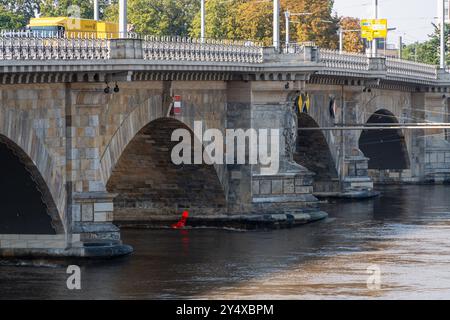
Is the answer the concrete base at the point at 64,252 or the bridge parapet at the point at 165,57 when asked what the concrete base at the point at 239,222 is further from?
the concrete base at the point at 64,252

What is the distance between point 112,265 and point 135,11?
74.7 metres

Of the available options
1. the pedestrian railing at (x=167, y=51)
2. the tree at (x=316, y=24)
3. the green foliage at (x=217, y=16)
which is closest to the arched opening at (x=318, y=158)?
the pedestrian railing at (x=167, y=51)

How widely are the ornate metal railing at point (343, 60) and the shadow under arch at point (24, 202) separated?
28479 mm

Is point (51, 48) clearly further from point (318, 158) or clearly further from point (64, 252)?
point (318, 158)

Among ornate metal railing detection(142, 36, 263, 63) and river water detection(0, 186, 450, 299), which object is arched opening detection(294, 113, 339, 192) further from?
ornate metal railing detection(142, 36, 263, 63)

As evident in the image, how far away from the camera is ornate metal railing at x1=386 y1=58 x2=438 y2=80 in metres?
106

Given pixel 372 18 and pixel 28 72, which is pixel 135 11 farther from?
pixel 28 72

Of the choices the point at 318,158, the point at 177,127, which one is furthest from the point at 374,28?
the point at 177,127

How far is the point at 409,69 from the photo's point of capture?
110250mm

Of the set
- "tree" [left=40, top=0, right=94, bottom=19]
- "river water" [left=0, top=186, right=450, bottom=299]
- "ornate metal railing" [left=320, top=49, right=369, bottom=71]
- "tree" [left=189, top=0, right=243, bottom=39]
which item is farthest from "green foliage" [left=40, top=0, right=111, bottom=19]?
"river water" [left=0, top=186, right=450, bottom=299]

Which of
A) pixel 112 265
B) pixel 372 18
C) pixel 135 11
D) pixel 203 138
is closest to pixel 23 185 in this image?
pixel 112 265

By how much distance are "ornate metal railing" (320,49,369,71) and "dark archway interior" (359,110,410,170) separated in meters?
15.1
